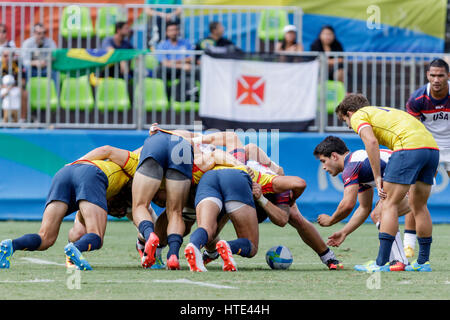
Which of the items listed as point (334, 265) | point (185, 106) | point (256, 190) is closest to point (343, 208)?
point (334, 265)

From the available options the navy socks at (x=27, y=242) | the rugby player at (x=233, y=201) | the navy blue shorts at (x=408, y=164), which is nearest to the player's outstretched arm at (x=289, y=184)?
A: the rugby player at (x=233, y=201)

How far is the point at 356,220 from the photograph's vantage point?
8.66 metres

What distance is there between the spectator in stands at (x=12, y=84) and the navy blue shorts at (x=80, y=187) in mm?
5606

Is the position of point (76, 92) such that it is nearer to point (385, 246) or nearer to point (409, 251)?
point (409, 251)

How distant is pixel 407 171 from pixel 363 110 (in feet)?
2.29

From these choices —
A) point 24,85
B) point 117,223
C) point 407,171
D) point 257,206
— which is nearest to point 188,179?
point 257,206

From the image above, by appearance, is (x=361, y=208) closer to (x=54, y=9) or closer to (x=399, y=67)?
(x=399, y=67)

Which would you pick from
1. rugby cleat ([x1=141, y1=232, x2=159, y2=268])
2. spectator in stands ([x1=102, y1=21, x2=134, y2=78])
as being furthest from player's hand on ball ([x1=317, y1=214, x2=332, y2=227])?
spectator in stands ([x1=102, y1=21, x2=134, y2=78])

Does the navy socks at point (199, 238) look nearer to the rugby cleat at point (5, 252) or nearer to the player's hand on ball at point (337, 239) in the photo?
the player's hand on ball at point (337, 239)

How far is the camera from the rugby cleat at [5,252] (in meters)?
7.79

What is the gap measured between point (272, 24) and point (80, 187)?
28.6 ft

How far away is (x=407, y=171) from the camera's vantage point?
26.0 feet

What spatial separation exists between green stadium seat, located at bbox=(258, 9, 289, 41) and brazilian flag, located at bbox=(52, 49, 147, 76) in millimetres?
3178

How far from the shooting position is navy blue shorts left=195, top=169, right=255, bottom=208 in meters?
8.20
